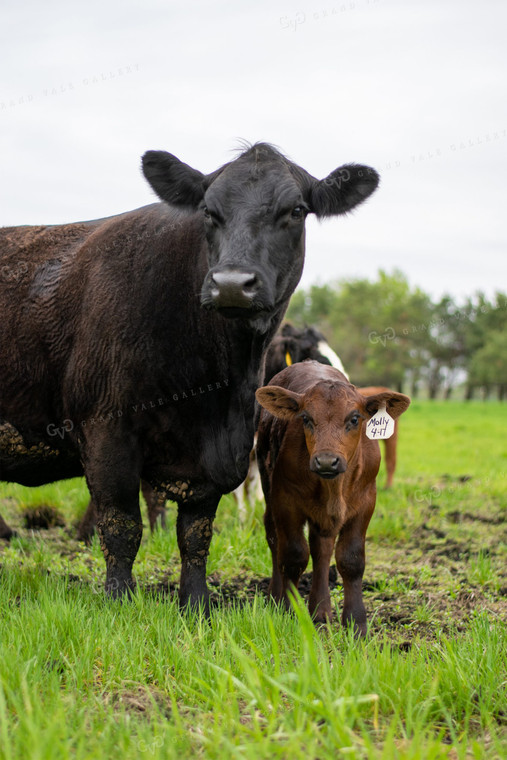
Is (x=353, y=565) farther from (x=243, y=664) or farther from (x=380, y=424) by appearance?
(x=243, y=664)

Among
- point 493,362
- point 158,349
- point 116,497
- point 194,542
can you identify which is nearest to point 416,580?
point 194,542

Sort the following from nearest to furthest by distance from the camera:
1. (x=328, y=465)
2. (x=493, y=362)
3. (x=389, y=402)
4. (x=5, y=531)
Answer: (x=328, y=465), (x=389, y=402), (x=5, y=531), (x=493, y=362)

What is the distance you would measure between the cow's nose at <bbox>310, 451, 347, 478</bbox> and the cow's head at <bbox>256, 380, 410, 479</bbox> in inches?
0.5

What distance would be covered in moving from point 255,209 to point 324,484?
165 centimetres

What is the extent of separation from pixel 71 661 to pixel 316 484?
1.84 meters

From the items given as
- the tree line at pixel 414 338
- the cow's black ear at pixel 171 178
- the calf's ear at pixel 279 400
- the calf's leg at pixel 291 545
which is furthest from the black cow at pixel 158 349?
the tree line at pixel 414 338

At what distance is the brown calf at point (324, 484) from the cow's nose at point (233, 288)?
798mm

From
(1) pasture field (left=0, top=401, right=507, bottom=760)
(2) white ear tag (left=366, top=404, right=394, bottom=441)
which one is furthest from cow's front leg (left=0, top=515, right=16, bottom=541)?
(2) white ear tag (left=366, top=404, right=394, bottom=441)

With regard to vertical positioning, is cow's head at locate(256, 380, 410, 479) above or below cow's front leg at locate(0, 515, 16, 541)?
above

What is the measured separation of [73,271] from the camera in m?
4.77

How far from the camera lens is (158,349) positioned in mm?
4430

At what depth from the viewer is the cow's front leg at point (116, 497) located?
4.34 m

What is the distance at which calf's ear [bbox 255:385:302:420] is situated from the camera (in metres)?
4.46

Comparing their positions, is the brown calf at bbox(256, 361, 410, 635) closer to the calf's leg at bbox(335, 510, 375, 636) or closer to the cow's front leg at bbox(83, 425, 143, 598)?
the calf's leg at bbox(335, 510, 375, 636)
